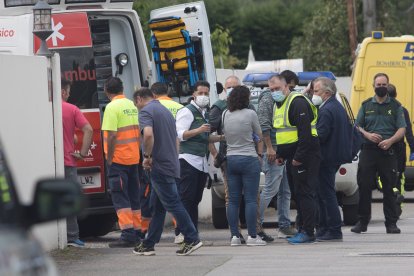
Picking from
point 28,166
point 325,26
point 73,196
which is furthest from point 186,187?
point 325,26

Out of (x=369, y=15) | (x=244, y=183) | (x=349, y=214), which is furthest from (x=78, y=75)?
(x=369, y=15)

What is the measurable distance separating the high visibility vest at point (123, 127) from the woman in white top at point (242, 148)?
1018mm

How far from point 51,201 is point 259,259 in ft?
22.6

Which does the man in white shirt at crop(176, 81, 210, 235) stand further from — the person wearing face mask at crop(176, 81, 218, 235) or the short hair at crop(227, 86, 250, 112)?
the short hair at crop(227, 86, 250, 112)

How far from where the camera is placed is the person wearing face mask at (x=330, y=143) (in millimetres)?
13430

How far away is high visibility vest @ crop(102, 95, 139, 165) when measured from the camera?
43.0ft

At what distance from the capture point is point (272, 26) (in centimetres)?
6800

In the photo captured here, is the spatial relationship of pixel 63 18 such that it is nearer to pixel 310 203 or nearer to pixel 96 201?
pixel 96 201

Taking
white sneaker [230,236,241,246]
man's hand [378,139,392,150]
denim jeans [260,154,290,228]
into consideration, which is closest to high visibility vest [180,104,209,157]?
denim jeans [260,154,290,228]

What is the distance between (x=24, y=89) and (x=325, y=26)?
105 ft

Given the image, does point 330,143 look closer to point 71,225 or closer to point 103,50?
point 71,225

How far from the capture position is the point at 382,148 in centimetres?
1438

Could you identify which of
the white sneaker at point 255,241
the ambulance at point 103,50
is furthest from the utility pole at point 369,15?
the white sneaker at point 255,241

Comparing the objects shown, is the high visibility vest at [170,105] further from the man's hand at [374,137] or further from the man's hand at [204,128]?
the man's hand at [374,137]
